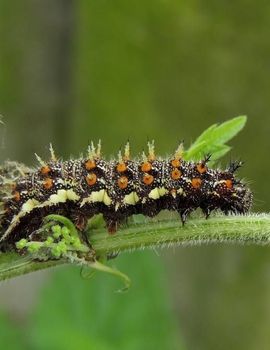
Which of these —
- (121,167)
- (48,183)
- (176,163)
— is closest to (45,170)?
(48,183)

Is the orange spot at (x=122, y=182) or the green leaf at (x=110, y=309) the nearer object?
the orange spot at (x=122, y=182)

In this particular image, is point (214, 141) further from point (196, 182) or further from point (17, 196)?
point (17, 196)

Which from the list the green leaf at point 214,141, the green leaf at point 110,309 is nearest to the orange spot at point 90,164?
the green leaf at point 214,141

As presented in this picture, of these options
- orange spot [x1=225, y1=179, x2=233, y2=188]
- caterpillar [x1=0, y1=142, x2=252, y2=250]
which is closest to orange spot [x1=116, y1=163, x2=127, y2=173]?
caterpillar [x1=0, y1=142, x2=252, y2=250]

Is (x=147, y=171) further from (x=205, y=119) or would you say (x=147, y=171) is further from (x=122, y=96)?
(x=122, y=96)

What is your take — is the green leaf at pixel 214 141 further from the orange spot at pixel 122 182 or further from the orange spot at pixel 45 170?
the orange spot at pixel 45 170

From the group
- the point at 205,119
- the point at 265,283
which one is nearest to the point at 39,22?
the point at 205,119
